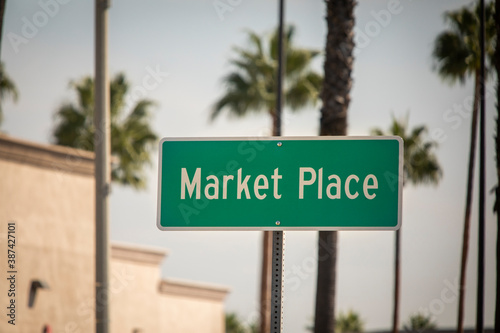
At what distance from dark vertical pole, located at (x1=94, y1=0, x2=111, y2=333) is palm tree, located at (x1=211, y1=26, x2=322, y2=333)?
23.9 meters

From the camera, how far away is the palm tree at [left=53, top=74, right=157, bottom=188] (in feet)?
116

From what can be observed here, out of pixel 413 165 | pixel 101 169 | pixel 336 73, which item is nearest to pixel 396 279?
pixel 413 165

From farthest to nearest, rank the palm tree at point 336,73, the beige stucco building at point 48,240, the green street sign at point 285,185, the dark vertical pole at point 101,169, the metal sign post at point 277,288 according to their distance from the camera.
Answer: the beige stucco building at point 48,240 → the palm tree at point 336,73 → the dark vertical pole at point 101,169 → the green street sign at point 285,185 → the metal sign post at point 277,288

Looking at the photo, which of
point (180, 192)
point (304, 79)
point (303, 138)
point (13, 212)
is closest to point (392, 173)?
point (303, 138)

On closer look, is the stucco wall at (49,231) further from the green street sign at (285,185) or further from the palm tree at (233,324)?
the palm tree at (233,324)

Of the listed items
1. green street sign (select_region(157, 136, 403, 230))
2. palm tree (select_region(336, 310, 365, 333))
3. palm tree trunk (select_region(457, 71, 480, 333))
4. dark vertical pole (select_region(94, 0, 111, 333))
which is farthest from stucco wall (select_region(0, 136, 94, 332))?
palm tree (select_region(336, 310, 365, 333))

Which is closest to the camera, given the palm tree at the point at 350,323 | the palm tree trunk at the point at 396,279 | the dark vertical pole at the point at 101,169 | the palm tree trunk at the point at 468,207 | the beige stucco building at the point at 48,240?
the dark vertical pole at the point at 101,169

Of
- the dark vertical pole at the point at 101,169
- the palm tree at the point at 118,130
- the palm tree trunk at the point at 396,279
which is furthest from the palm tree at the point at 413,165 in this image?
the dark vertical pole at the point at 101,169

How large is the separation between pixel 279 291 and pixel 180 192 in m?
0.77

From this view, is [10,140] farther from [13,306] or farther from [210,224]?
[210,224]

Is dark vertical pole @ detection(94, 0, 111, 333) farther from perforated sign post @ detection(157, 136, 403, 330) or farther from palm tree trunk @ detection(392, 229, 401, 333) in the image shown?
palm tree trunk @ detection(392, 229, 401, 333)

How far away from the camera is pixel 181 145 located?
4.03m

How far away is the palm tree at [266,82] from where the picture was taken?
3291cm

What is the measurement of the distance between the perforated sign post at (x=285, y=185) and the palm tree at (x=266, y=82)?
28.8 metres
